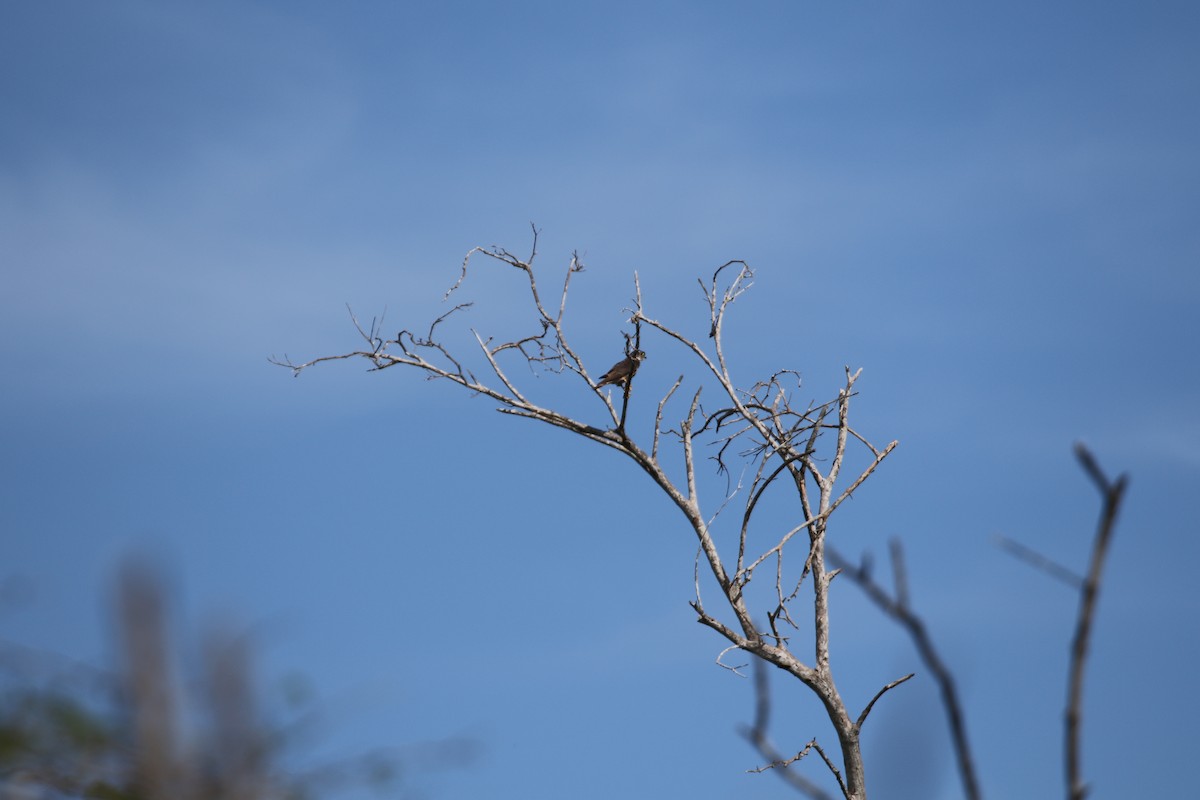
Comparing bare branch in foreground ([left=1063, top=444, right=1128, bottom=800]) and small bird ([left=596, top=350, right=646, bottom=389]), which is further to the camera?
small bird ([left=596, top=350, right=646, bottom=389])

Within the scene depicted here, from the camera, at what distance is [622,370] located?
6.81m

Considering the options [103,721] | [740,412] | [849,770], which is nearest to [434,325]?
[740,412]

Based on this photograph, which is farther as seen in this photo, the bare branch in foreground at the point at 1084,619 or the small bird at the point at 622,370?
the small bird at the point at 622,370

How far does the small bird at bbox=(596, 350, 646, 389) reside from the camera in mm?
6539

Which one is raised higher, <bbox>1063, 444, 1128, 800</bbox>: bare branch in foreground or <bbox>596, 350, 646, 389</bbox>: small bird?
<bbox>596, 350, 646, 389</bbox>: small bird

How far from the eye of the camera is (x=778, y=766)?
1759 millimetres

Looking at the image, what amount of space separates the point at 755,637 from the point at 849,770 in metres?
0.78

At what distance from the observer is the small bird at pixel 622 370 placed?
6.54 meters

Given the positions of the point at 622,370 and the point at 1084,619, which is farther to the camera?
the point at 622,370

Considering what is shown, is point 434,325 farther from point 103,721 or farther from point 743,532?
point 103,721

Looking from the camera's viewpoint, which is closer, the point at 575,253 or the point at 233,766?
the point at 233,766

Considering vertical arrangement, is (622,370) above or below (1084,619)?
above

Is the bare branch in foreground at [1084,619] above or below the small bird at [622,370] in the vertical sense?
below

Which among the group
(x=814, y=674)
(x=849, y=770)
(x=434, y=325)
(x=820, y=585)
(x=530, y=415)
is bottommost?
(x=849, y=770)
